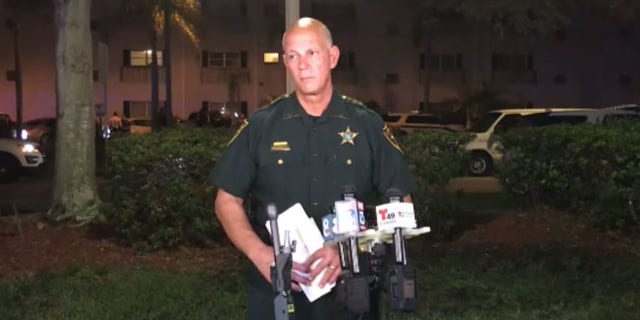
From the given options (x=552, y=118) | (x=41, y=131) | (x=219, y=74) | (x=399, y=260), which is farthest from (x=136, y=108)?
(x=399, y=260)

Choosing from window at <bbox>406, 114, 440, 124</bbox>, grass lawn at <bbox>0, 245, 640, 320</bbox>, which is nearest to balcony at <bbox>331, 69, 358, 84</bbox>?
window at <bbox>406, 114, 440, 124</bbox>

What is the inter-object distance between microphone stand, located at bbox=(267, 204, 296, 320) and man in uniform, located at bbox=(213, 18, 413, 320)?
140 millimetres

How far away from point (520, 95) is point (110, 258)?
1557 inches

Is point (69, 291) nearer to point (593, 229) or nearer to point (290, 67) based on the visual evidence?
point (290, 67)

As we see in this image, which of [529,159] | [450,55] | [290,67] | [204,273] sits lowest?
[204,273]

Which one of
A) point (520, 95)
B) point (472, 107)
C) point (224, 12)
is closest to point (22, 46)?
point (224, 12)

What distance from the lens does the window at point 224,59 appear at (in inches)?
1731

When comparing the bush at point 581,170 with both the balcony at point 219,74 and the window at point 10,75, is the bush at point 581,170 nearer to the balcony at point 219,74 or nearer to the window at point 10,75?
the balcony at point 219,74

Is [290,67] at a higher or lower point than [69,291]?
higher

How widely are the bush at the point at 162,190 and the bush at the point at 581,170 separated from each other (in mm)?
3434

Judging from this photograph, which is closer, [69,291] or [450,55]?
[69,291]

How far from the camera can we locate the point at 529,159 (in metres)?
A: 9.59

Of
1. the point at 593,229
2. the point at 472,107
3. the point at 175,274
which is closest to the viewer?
the point at 175,274

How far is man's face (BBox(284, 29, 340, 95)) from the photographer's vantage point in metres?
2.81
